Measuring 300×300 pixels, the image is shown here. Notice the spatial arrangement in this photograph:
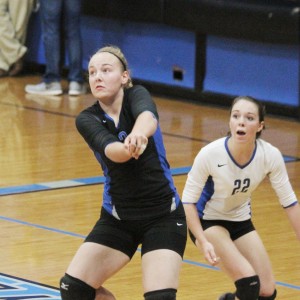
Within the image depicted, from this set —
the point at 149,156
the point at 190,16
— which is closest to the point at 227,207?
the point at 149,156

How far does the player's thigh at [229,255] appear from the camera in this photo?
16.1ft

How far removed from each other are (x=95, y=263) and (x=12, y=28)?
863 centimetres

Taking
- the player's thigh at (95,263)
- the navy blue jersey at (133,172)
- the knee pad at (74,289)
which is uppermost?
the navy blue jersey at (133,172)

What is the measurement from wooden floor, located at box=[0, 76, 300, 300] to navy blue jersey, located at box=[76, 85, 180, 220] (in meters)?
0.91

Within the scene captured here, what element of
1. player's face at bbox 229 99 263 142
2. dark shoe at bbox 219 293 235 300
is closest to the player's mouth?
player's face at bbox 229 99 263 142

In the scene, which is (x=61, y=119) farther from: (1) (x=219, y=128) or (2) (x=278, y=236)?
(2) (x=278, y=236)

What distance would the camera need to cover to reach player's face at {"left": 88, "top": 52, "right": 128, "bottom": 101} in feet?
15.2

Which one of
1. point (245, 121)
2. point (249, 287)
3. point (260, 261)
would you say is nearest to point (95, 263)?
point (249, 287)

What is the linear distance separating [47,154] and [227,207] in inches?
159

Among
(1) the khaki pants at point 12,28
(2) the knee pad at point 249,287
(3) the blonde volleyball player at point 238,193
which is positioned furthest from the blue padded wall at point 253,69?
(2) the knee pad at point 249,287

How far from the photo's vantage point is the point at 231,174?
502cm

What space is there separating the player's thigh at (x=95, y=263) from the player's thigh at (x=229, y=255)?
535 mm

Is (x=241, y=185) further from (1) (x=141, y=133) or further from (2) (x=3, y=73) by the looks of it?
(2) (x=3, y=73)

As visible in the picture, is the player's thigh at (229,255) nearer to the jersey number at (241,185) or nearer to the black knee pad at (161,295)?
the jersey number at (241,185)
